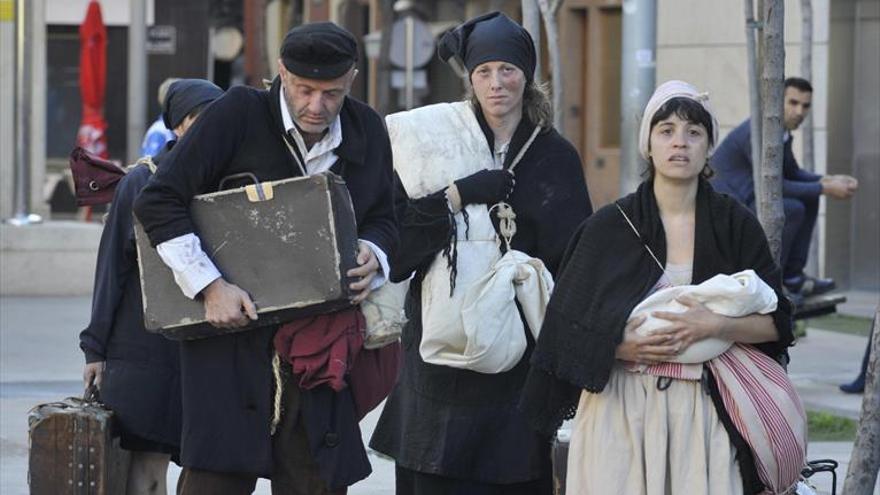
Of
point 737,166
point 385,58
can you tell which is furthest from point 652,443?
point 385,58

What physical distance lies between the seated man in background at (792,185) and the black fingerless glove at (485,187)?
4638 mm

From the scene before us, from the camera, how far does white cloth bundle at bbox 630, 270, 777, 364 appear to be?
4520mm

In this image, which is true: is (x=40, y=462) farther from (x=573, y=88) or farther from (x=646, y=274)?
(x=573, y=88)

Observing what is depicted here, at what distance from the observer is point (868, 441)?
580cm

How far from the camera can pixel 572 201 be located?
19.0 feet

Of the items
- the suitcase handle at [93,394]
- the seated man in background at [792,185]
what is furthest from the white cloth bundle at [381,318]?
the seated man in background at [792,185]

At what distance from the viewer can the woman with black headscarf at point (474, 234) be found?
5.65 meters

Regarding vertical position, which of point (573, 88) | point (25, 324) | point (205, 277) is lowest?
point (25, 324)

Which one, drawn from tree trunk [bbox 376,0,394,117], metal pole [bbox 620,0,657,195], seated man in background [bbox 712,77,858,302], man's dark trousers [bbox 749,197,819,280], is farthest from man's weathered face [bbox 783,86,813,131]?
tree trunk [bbox 376,0,394,117]

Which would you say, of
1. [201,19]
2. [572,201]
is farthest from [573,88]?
[572,201]

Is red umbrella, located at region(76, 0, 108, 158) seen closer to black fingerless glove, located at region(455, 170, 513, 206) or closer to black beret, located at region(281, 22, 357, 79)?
black fingerless glove, located at region(455, 170, 513, 206)

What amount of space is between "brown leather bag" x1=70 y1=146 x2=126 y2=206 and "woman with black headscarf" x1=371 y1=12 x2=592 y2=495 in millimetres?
1018

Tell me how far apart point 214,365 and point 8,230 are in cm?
960

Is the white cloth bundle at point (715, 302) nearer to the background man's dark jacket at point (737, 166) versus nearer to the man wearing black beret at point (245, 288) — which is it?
the man wearing black beret at point (245, 288)
